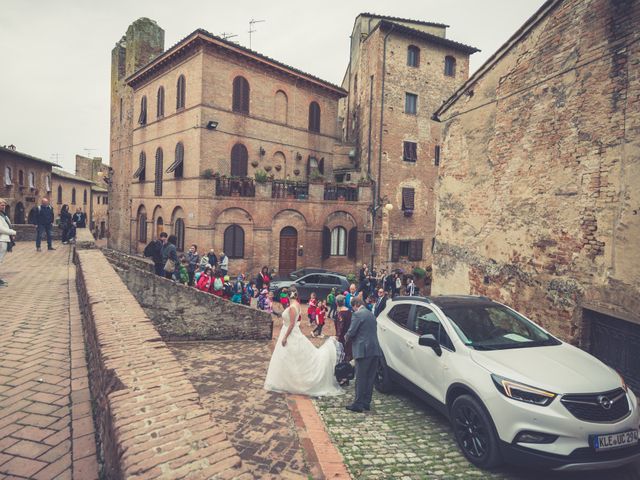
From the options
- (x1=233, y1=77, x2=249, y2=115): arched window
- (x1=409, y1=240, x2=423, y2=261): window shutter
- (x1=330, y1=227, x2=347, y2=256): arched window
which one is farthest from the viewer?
(x1=409, y1=240, x2=423, y2=261): window shutter

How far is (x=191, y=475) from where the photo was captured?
229 centimetres

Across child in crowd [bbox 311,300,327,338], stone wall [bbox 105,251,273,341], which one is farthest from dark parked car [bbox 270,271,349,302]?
stone wall [bbox 105,251,273,341]

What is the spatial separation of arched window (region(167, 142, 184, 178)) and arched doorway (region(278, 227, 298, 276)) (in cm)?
685

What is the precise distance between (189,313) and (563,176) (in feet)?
30.2

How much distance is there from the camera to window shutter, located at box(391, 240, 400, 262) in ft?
89.8

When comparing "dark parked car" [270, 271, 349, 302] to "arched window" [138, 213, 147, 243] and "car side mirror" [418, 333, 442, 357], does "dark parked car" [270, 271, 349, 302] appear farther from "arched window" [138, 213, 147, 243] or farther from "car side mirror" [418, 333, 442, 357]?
"car side mirror" [418, 333, 442, 357]

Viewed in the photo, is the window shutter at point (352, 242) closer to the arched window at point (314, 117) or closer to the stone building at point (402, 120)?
the stone building at point (402, 120)

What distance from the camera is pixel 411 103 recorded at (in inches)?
1088

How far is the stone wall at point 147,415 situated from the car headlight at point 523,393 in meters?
3.15

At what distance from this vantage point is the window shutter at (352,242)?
2561 centimetres

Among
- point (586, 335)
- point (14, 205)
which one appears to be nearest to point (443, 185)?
point (586, 335)

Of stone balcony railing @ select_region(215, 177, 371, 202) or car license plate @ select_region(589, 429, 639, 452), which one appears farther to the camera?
stone balcony railing @ select_region(215, 177, 371, 202)

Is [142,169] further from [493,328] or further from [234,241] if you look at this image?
[493,328]

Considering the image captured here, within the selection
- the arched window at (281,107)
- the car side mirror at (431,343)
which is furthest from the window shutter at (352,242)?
the car side mirror at (431,343)
